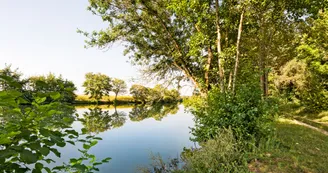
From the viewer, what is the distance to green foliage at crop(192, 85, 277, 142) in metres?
6.79

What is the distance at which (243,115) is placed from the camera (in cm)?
675

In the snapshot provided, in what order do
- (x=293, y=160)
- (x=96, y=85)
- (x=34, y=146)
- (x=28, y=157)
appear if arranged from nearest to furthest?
(x=28, y=157), (x=34, y=146), (x=293, y=160), (x=96, y=85)

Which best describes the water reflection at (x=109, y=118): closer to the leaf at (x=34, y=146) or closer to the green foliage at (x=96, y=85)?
the leaf at (x=34, y=146)

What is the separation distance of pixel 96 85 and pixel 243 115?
72115 mm

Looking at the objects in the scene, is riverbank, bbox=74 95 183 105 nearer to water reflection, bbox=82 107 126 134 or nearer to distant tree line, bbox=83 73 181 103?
distant tree line, bbox=83 73 181 103

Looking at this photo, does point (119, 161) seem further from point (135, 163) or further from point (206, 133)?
point (206, 133)

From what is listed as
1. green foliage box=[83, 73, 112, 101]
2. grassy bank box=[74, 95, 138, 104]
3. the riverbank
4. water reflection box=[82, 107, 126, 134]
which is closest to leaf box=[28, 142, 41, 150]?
water reflection box=[82, 107, 126, 134]

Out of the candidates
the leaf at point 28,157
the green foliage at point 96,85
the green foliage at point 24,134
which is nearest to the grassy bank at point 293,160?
the green foliage at point 24,134

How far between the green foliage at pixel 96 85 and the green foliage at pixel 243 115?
232 ft

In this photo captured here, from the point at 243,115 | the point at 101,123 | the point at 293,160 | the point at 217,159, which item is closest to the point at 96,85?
the point at 101,123

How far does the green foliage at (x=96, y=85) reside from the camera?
245ft

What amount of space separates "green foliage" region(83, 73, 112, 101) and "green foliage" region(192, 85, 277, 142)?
70.6 metres

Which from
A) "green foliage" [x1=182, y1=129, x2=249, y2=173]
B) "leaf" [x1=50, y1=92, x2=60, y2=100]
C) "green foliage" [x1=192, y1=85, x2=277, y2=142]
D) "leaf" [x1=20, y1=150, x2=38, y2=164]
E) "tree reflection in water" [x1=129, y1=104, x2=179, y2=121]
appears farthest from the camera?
"tree reflection in water" [x1=129, y1=104, x2=179, y2=121]

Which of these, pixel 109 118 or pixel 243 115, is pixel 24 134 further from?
pixel 109 118
